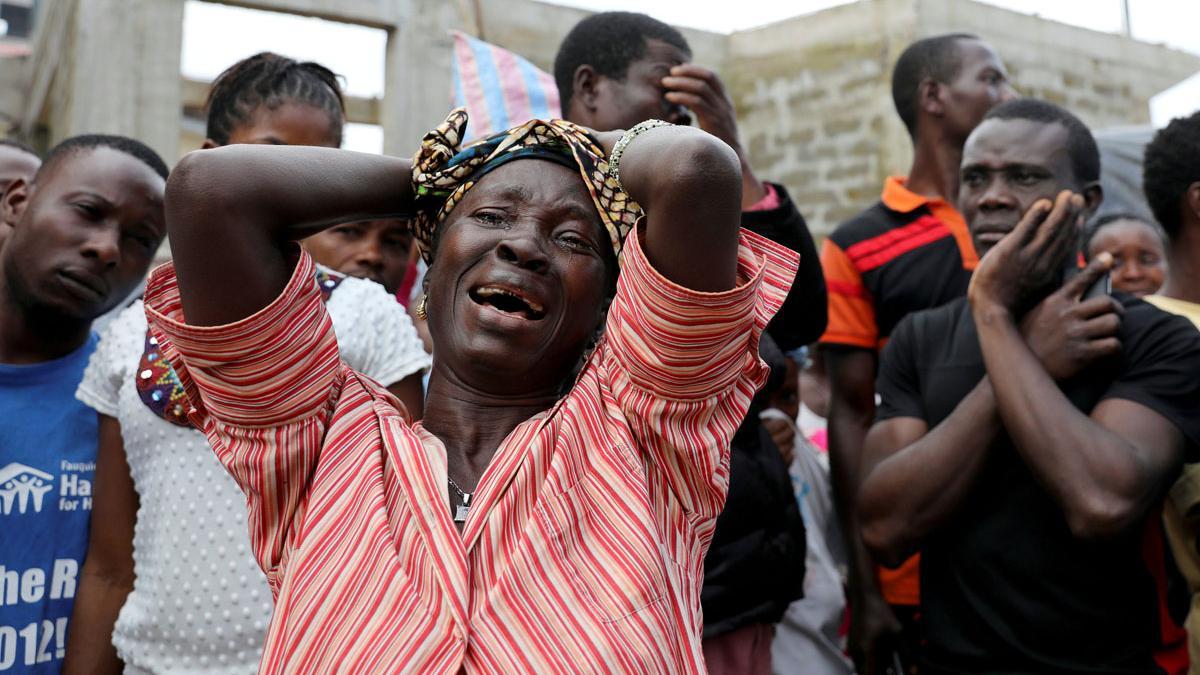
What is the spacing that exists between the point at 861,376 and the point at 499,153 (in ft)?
6.75

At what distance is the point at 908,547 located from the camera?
2.79m

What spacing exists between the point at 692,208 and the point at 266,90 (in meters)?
1.82

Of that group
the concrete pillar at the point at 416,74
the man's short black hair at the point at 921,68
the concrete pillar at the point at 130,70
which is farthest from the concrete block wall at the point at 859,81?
the man's short black hair at the point at 921,68

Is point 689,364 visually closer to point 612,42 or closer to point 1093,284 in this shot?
point 1093,284

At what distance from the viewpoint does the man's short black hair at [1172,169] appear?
3.26 m

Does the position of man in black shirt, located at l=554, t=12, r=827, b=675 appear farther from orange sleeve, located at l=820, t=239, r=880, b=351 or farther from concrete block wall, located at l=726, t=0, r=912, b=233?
concrete block wall, located at l=726, t=0, r=912, b=233

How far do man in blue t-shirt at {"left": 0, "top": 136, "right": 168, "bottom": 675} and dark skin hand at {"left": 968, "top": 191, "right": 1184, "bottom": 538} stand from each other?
82.9 inches

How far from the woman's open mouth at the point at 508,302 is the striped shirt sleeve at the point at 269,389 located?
25 centimetres

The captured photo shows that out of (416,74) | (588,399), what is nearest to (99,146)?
(588,399)

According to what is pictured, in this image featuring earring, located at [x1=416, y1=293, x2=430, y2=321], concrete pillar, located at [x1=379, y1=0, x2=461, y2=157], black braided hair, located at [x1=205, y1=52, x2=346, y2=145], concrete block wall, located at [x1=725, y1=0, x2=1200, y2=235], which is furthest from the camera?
concrete block wall, located at [x1=725, y1=0, x2=1200, y2=235]

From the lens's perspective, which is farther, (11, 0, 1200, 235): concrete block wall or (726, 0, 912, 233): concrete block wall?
Result: (726, 0, 912, 233): concrete block wall

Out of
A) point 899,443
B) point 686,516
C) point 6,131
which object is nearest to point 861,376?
point 899,443

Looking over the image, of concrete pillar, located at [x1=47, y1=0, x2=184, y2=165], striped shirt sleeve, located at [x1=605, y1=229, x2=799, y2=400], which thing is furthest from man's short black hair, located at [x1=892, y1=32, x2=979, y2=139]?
concrete pillar, located at [x1=47, y1=0, x2=184, y2=165]

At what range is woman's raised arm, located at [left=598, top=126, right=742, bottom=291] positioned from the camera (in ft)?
5.50
